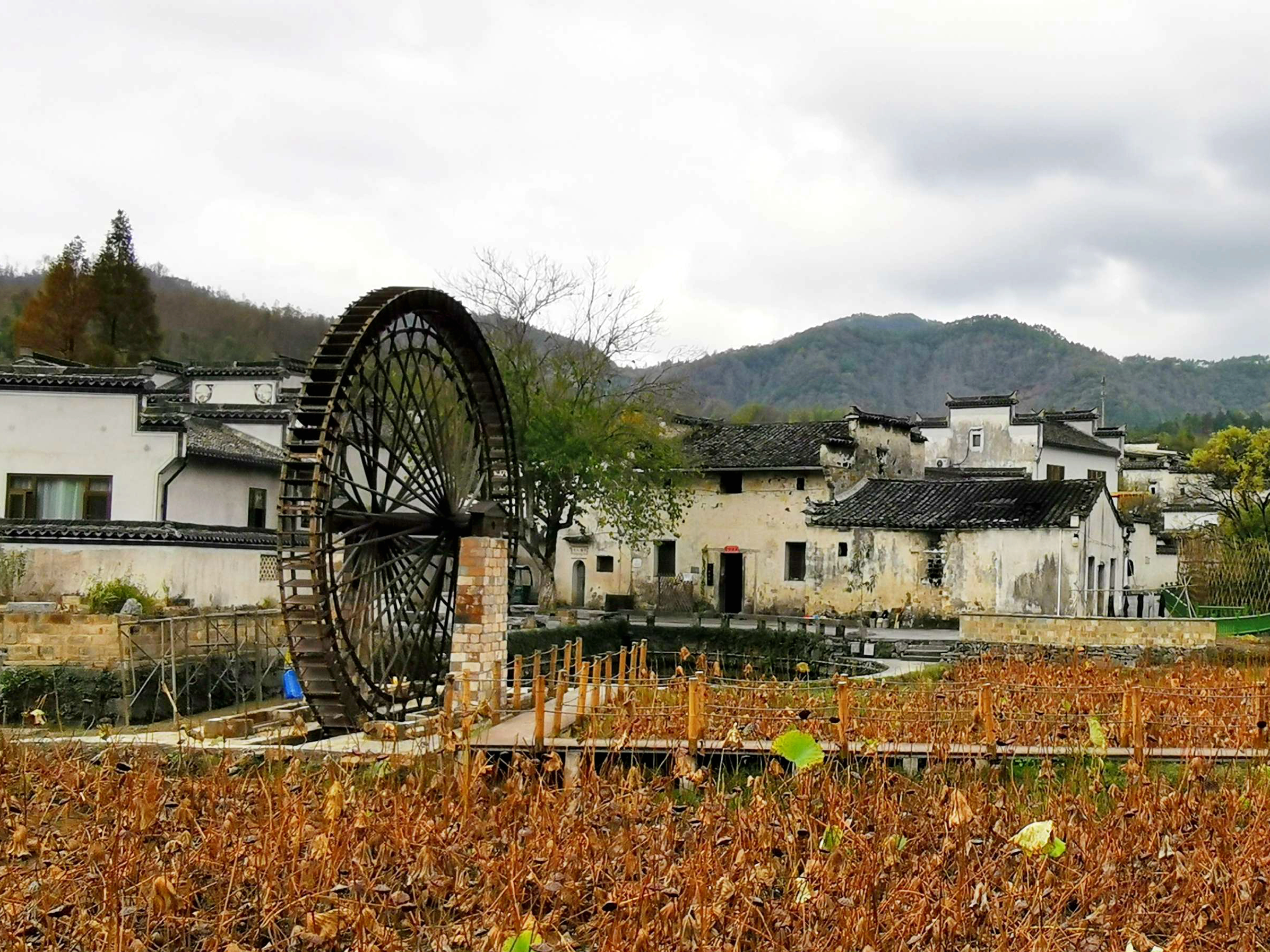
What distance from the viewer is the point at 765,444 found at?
1529 inches

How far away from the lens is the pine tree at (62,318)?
5003cm

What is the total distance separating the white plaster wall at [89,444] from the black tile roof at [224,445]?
0.73 m

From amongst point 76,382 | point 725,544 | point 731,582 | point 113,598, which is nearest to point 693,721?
point 113,598

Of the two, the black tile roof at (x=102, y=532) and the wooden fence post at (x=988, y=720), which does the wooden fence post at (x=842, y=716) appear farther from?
the black tile roof at (x=102, y=532)

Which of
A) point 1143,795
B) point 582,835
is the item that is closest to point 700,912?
point 582,835

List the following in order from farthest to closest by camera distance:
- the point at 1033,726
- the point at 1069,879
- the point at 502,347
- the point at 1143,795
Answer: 1. the point at 502,347
2. the point at 1033,726
3. the point at 1143,795
4. the point at 1069,879

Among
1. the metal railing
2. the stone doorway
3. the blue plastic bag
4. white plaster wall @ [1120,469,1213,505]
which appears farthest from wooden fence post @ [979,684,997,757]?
white plaster wall @ [1120,469,1213,505]

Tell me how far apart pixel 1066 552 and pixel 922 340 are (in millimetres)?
107572

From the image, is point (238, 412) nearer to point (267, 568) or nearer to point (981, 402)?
point (267, 568)

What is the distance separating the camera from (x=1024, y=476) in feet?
167

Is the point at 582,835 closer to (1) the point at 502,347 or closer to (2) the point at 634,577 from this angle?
(1) the point at 502,347

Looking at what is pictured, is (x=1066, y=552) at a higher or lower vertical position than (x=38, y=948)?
higher

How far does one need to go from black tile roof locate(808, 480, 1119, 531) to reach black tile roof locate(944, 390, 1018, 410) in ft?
61.8

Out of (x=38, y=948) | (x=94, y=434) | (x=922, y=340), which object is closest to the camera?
(x=38, y=948)
